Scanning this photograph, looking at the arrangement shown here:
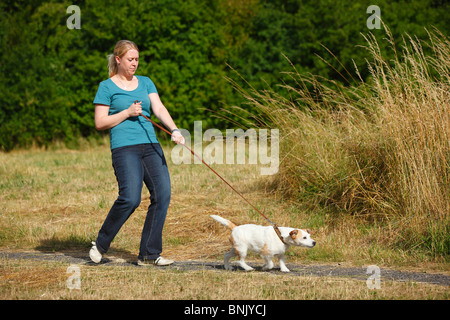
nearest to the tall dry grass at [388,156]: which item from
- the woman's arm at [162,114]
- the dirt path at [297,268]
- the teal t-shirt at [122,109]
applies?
the dirt path at [297,268]

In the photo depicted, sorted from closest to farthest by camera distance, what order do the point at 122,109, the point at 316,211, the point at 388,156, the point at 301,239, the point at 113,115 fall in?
1. the point at 301,239
2. the point at 113,115
3. the point at 122,109
4. the point at 388,156
5. the point at 316,211

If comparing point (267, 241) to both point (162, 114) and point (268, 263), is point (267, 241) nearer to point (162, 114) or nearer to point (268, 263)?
point (268, 263)

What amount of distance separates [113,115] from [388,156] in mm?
3757

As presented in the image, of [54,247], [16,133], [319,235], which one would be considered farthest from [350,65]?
[54,247]

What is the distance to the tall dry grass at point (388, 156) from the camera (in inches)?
283

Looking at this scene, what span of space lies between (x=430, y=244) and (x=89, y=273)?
151 inches

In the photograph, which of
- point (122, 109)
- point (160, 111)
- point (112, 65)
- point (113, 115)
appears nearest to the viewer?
point (113, 115)

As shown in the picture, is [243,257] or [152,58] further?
[152,58]

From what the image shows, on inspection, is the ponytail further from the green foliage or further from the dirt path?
the green foliage

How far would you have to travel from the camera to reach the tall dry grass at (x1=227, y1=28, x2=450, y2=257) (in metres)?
7.19

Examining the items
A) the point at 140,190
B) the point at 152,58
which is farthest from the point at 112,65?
the point at 152,58

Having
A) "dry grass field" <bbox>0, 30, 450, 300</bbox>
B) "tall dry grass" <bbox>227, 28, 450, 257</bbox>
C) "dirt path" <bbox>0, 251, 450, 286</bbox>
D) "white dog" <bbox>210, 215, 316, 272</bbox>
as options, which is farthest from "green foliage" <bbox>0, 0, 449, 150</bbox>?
"white dog" <bbox>210, 215, 316, 272</bbox>

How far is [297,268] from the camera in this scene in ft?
21.0

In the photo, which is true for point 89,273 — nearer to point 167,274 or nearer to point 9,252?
point 167,274
